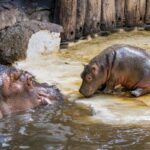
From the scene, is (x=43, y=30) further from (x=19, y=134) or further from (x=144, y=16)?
(x=19, y=134)

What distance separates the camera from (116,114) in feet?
16.3

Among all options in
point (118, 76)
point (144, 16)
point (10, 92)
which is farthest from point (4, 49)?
point (144, 16)

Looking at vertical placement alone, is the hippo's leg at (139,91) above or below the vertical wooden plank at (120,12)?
below

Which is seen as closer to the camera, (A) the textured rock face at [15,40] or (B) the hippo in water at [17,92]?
(B) the hippo in water at [17,92]

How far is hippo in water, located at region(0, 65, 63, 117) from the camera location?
182 inches

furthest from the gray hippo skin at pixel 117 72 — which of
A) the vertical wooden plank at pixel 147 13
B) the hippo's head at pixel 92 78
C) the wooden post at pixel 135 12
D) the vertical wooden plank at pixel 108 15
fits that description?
the vertical wooden plank at pixel 147 13

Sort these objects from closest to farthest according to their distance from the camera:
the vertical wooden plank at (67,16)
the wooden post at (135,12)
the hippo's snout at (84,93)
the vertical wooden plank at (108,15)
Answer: the hippo's snout at (84,93), the vertical wooden plank at (67,16), the vertical wooden plank at (108,15), the wooden post at (135,12)

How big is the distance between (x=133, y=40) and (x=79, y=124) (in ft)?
15.2

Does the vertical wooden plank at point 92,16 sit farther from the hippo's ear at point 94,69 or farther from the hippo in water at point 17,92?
the hippo in water at point 17,92

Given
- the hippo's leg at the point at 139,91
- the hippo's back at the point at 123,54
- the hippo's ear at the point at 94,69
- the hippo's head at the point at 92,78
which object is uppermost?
the hippo's back at the point at 123,54

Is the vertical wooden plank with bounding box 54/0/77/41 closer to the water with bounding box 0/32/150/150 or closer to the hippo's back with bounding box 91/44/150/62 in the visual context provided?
the water with bounding box 0/32/150/150

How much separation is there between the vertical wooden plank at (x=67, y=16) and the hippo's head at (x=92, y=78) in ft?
9.65

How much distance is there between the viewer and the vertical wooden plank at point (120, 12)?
948cm

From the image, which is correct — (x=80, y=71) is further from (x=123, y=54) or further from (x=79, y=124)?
(x=79, y=124)
